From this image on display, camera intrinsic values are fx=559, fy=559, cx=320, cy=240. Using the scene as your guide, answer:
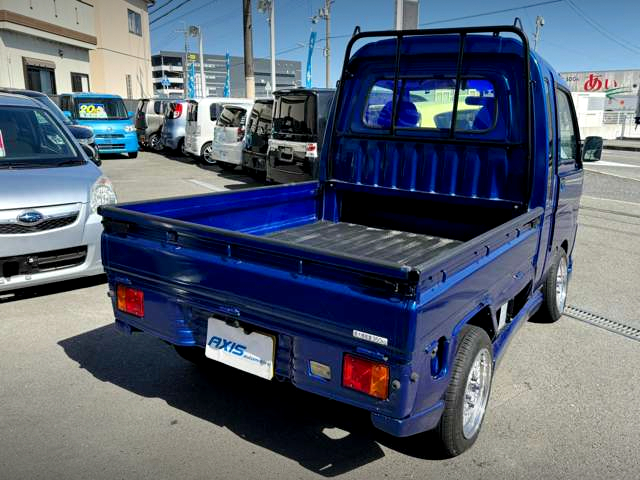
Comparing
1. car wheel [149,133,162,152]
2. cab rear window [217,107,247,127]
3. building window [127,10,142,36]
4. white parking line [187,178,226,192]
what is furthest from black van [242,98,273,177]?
building window [127,10,142,36]

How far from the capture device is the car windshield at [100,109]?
17.0 m

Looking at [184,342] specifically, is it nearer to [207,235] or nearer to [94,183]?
[207,235]

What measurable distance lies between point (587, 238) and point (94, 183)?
6.66 m

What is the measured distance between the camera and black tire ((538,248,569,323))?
4.55m

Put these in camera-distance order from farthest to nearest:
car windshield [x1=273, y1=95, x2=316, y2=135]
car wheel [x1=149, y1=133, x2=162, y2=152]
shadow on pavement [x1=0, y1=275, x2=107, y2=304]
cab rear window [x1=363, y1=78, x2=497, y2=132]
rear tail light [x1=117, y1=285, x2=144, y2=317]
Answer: car wheel [x1=149, y1=133, x2=162, y2=152]
car windshield [x1=273, y1=95, x2=316, y2=135]
shadow on pavement [x1=0, y1=275, x2=107, y2=304]
cab rear window [x1=363, y1=78, x2=497, y2=132]
rear tail light [x1=117, y1=285, x2=144, y2=317]

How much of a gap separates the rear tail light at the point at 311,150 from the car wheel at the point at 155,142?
41.8ft

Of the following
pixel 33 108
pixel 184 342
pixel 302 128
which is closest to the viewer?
pixel 184 342

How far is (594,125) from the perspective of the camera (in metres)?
32.8

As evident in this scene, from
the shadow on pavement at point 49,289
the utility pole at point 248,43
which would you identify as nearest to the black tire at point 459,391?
the shadow on pavement at point 49,289

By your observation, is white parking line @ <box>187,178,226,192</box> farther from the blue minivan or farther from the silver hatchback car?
the silver hatchback car

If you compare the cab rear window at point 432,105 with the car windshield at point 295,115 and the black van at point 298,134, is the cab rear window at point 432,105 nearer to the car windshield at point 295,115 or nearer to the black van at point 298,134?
the black van at point 298,134

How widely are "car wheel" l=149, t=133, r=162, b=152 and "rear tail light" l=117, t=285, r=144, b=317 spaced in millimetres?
18878

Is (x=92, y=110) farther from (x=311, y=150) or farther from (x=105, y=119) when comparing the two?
(x=311, y=150)

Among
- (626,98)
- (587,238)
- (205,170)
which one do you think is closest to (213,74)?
(626,98)
